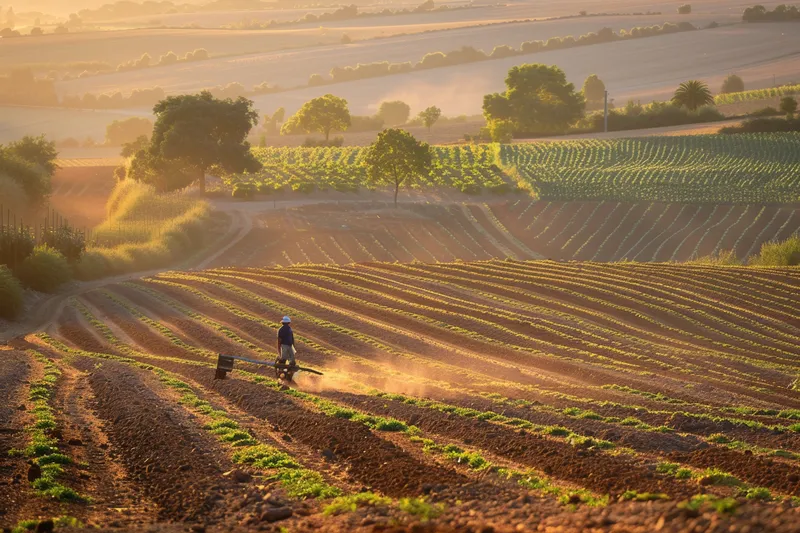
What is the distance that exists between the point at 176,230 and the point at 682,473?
50.4m

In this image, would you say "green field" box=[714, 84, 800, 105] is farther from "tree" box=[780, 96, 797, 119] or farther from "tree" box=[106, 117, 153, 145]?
"tree" box=[106, 117, 153, 145]

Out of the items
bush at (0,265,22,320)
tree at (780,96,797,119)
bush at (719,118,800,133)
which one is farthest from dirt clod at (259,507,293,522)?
tree at (780,96,797,119)

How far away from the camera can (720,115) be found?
122 m

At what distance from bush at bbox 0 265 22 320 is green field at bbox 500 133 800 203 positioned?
1955 inches

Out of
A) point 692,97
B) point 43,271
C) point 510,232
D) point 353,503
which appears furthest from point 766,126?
point 353,503

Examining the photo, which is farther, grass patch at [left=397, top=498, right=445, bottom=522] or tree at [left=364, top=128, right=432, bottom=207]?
tree at [left=364, top=128, right=432, bottom=207]

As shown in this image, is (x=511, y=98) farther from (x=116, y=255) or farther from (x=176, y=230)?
(x=116, y=255)

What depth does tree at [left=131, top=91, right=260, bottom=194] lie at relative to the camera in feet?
267

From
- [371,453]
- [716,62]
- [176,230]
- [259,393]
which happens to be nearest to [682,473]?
[371,453]

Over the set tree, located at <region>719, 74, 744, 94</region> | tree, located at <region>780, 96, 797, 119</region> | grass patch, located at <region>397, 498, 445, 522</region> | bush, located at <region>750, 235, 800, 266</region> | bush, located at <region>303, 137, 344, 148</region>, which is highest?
tree, located at <region>719, 74, 744, 94</region>

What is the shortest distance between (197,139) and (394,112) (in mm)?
79699

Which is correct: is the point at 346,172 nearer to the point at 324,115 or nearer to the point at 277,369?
the point at 324,115

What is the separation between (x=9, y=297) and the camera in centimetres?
3869

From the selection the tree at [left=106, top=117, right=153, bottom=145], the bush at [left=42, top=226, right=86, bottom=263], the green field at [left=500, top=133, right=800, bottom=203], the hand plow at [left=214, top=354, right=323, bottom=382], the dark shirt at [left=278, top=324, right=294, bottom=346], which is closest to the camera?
the hand plow at [left=214, top=354, right=323, bottom=382]
